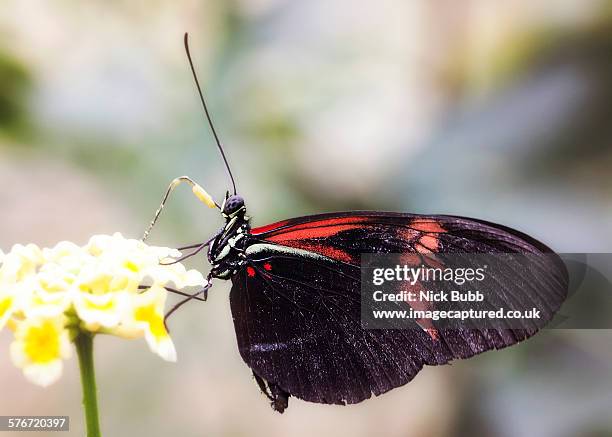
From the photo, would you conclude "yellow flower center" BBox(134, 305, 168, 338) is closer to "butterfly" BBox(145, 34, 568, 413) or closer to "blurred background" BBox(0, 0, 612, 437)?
"butterfly" BBox(145, 34, 568, 413)

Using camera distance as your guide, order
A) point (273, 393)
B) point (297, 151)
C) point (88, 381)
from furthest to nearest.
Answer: point (297, 151) → point (273, 393) → point (88, 381)

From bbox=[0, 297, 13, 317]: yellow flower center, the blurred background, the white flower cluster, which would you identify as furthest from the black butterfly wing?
the blurred background

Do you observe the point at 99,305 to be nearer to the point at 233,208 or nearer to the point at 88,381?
the point at 88,381

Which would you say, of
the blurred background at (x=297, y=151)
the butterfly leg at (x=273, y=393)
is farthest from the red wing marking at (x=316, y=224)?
the blurred background at (x=297, y=151)

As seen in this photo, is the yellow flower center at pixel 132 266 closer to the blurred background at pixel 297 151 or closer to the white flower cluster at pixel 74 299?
the white flower cluster at pixel 74 299

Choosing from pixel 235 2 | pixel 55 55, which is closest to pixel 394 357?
pixel 235 2

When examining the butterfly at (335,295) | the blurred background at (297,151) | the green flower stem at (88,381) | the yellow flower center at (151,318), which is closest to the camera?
the green flower stem at (88,381)

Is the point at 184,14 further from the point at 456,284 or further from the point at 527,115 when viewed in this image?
the point at 456,284

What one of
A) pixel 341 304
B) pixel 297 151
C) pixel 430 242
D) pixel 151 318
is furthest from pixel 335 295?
Answer: pixel 297 151
